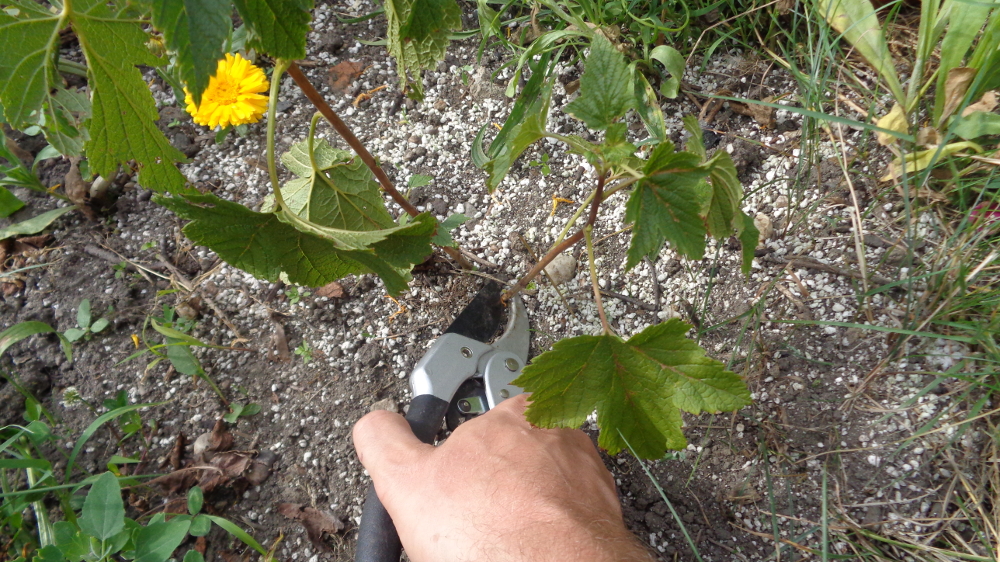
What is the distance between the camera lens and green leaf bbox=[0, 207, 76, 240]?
1.81 metres

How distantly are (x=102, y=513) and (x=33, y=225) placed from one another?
3.49 ft

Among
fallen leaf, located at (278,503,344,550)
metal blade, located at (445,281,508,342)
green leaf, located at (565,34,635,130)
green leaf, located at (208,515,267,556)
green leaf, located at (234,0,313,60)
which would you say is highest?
green leaf, located at (234,0,313,60)

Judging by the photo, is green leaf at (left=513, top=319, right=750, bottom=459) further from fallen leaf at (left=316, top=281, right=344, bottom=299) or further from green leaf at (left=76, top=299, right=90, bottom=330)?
green leaf at (left=76, top=299, right=90, bottom=330)

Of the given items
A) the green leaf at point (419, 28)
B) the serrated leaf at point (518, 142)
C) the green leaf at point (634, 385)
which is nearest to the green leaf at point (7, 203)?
the green leaf at point (419, 28)

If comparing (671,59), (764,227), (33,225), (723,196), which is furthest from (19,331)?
(764,227)

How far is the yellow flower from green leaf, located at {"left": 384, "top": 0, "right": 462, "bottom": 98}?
1.55ft

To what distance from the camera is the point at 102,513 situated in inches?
48.9

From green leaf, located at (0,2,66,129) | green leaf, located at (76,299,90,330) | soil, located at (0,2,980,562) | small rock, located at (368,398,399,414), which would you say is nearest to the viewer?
green leaf, located at (0,2,66,129)

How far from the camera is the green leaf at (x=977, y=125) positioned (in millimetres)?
1337

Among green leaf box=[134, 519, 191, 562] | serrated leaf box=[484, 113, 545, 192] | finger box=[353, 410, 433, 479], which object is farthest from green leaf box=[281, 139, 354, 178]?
→ green leaf box=[134, 519, 191, 562]

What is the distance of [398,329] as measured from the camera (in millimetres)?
1696

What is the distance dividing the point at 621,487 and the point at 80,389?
1497 mm

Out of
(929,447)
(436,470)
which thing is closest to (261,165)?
(436,470)

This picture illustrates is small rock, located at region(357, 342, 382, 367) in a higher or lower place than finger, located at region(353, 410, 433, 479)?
lower
